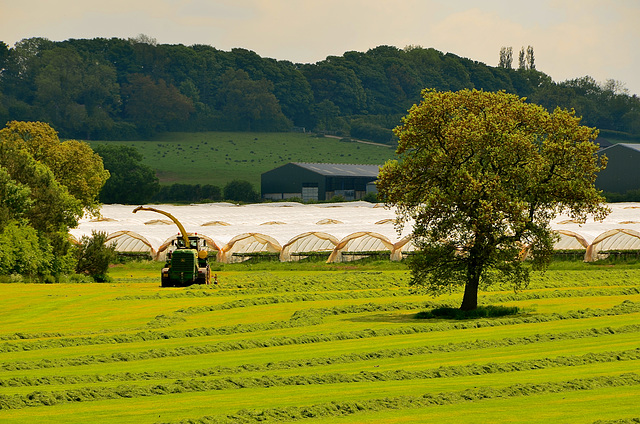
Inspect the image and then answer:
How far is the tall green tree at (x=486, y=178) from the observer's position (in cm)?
3469

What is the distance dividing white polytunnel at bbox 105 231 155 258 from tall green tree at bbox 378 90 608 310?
152ft

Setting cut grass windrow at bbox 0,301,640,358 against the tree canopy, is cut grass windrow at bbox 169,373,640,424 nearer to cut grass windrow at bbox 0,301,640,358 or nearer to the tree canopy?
cut grass windrow at bbox 0,301,640,358

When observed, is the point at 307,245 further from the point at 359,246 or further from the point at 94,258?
the point at 94,258

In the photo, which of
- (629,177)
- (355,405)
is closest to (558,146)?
(355,405)

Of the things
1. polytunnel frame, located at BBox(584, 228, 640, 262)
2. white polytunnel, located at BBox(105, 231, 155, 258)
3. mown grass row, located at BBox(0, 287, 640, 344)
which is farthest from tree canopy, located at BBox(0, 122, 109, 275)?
polytunnel frame, located at BBox(584, 228, 640, 262)

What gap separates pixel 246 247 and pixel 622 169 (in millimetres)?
88485

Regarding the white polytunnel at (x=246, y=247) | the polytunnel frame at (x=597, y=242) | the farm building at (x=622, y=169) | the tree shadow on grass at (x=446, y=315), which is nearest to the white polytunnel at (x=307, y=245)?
the white polytunnel at (x=246, y=247)

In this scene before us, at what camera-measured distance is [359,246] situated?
75.6 m

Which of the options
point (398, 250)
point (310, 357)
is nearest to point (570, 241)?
point (398, 250)

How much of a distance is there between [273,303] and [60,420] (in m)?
25.4

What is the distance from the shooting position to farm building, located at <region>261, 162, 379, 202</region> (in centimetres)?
16225

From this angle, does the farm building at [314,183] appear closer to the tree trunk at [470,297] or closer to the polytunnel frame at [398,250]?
the polytunnel frame at [398,250]

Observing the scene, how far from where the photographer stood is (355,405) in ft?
63.2

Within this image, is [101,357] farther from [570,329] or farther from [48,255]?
[48,255]
